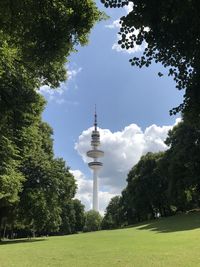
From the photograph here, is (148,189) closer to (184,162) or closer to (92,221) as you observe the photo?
(184,162)

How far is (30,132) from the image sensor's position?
30188 mm

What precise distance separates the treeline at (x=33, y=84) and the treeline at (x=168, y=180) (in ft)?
45.8

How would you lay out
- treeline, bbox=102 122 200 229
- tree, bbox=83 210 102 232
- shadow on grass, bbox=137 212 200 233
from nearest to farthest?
shadow on grass, bbox=137 212 200 233
treeline, bbox=102 122 200 229
tree, bbox=83 210 102 232

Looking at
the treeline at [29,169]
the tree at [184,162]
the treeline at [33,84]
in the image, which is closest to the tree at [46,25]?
the treeline at [33,84]

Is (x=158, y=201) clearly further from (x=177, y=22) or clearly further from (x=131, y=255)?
(x=177, y=22)

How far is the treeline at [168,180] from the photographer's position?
55281 millimetres

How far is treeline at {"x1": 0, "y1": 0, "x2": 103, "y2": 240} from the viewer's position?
48.5 feet

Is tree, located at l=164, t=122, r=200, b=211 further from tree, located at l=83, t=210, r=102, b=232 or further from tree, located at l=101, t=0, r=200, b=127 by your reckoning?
tree, located at l=83, t=210, r=102, b=232

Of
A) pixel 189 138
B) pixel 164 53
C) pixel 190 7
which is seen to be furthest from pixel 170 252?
pixel 189 138

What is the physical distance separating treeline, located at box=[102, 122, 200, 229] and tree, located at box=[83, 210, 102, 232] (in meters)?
Answer: 34.1

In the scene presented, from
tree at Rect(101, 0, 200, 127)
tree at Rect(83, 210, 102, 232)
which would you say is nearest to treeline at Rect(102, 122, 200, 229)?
tree at Rect(83, 210, 102, 232)

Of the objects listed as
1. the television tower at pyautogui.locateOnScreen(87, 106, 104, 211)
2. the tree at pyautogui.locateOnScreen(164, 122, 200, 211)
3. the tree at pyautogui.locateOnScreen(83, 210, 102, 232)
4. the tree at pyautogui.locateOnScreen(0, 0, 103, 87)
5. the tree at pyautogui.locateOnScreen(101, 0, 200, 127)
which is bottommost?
the tree at pyautogui.locateOnScreen(101, 0, 200, 127)

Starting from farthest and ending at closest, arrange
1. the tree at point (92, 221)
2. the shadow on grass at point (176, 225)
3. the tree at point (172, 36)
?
the tree at point (92, 221) < the shadow on grass at point (176, 225) < the tree at point (172, 36)

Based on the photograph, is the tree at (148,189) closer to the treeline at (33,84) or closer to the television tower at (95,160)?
the treeline at (33,84)
